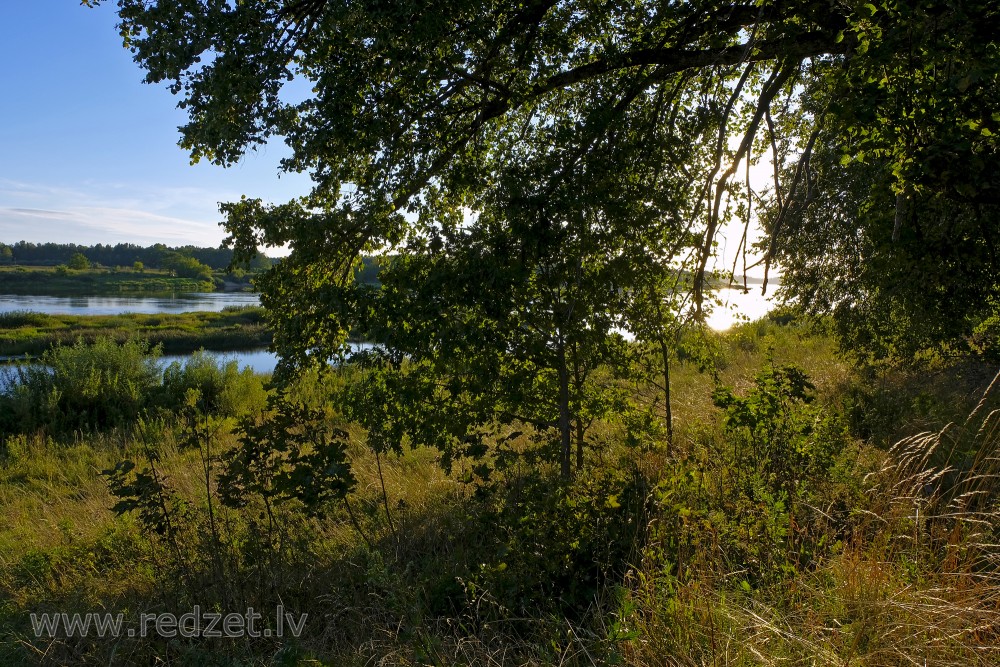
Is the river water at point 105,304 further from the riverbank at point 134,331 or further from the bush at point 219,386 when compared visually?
the bush at point 219,386

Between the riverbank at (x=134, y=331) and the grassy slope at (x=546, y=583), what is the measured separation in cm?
2427

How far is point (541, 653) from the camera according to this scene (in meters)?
2.84

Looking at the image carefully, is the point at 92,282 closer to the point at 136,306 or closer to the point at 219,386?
the point at 136,306

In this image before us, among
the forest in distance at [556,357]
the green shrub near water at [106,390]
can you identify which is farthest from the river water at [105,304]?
the forest in distance at [556,357]

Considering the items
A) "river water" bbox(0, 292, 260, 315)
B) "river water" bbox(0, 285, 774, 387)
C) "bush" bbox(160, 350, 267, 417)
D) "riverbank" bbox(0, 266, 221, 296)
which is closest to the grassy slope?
"bush" bbox(160, 350, 267, 417)

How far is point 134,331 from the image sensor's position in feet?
99.5

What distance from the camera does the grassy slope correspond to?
256cm

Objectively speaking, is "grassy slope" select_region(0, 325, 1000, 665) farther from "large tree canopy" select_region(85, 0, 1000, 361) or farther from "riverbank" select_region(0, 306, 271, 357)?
"riverbank" select_region(0, 306, 271, 357)

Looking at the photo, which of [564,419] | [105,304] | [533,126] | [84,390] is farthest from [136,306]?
[564,419]

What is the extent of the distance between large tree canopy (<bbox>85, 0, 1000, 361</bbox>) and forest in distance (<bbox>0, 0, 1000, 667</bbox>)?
0.03 metres

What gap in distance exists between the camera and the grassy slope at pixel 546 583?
2564 millimetres

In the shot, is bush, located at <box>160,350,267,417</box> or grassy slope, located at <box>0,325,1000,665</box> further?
bush, located at <box>160,350,267,417</box>

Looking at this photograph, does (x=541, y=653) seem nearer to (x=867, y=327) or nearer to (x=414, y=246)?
(x=414, y=246)

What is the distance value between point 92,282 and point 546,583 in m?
86.4
